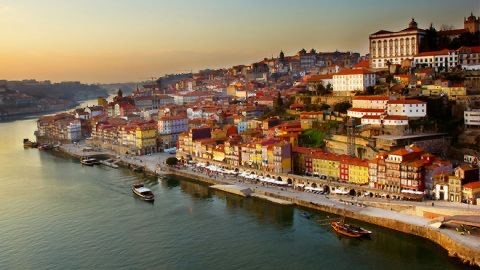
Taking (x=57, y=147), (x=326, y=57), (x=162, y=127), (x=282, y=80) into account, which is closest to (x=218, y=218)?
(x=162, y=127)

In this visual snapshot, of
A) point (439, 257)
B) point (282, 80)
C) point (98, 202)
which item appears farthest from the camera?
point (282, 80)

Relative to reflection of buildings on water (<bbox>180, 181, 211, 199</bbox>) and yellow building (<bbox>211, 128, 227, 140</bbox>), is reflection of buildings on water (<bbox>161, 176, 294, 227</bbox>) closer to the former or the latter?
reflection of buildings on water (<bbox>180, 181, 211, 199</bbox>)

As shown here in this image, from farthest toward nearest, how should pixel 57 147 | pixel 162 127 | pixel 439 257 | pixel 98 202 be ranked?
1. pixel 57 147
2. pixel 162 127
3. pixel 98 202
4. pixel 439 257

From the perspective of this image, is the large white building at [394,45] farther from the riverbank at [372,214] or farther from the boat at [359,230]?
the boat at [359,230]

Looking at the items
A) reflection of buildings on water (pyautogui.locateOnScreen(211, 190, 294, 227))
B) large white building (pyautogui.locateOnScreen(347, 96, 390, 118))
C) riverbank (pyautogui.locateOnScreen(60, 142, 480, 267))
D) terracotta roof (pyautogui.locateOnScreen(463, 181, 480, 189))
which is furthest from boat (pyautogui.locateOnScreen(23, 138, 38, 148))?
terracotta roof (pyautogui.locateOnScreen(463, 181, 480, 189))

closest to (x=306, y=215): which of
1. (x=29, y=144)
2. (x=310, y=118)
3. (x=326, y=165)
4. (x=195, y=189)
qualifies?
(x=326, y=165)

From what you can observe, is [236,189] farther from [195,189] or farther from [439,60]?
[439,60]

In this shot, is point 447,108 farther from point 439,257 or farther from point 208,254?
point 208,254
